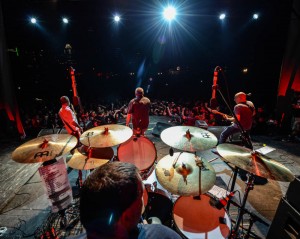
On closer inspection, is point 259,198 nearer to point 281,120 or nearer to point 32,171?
point 32,171

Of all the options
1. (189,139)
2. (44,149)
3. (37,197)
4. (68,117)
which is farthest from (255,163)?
(68,117)

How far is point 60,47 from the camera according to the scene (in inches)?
502

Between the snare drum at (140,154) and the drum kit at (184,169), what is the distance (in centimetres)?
11

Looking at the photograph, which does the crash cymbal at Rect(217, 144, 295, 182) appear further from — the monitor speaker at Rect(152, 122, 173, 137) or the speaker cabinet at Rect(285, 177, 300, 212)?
the monitor speaker at Rect(152, 122, 173, 137)

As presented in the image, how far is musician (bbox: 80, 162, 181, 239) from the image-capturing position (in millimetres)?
876

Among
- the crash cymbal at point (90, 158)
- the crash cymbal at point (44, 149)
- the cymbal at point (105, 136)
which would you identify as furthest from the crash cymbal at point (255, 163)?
the crash cymbal at point (44, 149)

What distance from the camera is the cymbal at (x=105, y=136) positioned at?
2.92 metres

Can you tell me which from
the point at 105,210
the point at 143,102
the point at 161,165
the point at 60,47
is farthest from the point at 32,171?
the point at 60,47

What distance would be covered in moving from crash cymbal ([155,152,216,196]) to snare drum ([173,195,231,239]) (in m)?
0.45

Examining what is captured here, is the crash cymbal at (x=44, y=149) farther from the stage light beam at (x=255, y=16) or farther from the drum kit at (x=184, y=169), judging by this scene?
the stage light beam at (x=255, y=16)

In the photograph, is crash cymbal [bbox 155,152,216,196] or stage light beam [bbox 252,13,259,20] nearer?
crash cymbal [bbox 155,152,216,196]

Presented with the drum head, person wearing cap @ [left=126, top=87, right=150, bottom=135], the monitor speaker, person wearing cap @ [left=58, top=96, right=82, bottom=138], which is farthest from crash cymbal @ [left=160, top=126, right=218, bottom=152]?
the monitor speaker

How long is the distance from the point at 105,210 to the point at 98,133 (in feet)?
8.05

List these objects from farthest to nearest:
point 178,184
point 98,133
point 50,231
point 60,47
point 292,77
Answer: point 60,47 → point 292,77 → point 98,133 → point 50,231 → point 178,184
